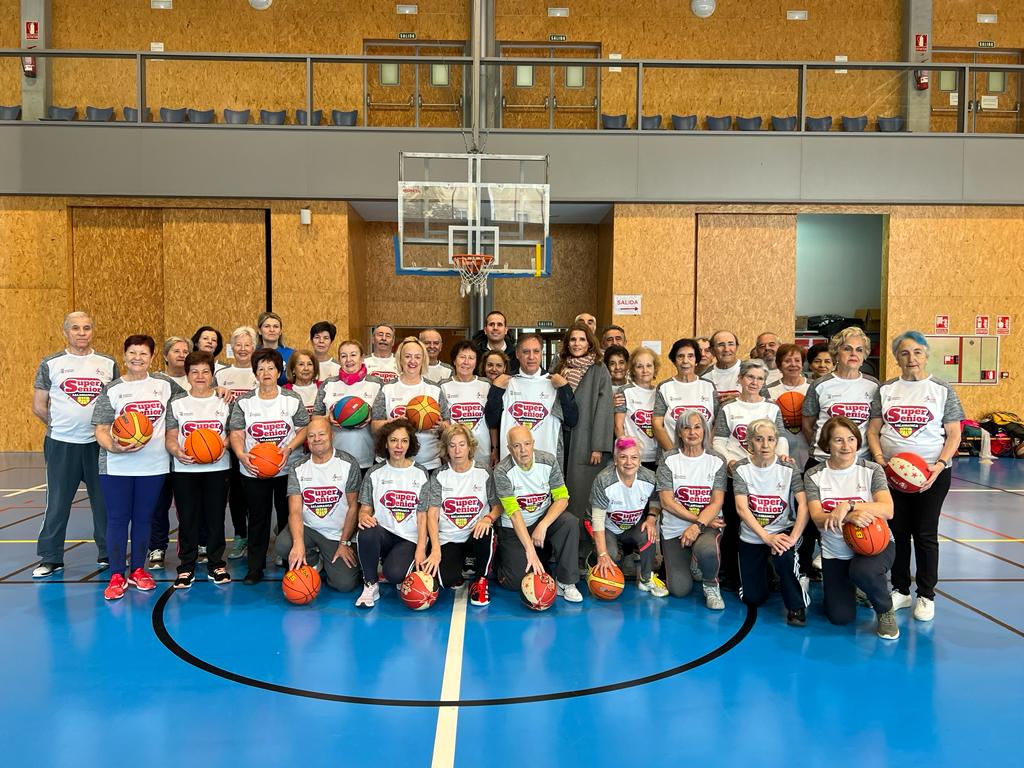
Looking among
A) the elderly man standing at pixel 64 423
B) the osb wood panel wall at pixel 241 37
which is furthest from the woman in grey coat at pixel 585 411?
the osb wood panel wall at pixel 241 37

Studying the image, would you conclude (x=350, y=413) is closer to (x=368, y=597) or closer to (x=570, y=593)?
(x=368, y=597)

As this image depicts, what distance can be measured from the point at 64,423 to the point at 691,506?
15.4 ft

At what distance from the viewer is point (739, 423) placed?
5.38 meters

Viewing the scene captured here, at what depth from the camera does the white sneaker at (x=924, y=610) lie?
475cm

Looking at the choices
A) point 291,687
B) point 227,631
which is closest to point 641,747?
point 291,687

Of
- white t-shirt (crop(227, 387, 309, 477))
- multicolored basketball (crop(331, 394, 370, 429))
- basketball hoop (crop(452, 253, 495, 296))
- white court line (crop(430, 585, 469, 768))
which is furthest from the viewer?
basketball hoop (crop(452, 253, 495, 296))

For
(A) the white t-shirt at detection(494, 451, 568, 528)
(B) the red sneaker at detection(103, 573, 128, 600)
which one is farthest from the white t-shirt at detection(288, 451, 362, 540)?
(B) the red sneaker at detection(103, 573, 128, 600)

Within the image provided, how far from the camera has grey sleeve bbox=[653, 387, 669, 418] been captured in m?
5.75

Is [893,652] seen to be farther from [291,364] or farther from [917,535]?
[291,364]

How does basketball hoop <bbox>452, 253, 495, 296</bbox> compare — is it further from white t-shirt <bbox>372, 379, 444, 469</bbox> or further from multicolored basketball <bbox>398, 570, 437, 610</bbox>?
multicolored basketball <bbox>398, 570, 437, 610</bbox>

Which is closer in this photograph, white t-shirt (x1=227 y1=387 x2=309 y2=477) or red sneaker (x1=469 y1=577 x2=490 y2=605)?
red sneaker (x1=469 y1=577 x2=490 y2=605)

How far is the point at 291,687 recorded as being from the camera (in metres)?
3.79

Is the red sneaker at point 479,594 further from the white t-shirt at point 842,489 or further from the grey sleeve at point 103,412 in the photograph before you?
the grey sleeve at point 103,412

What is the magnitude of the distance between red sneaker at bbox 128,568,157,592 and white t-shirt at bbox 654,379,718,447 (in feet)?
12.8
